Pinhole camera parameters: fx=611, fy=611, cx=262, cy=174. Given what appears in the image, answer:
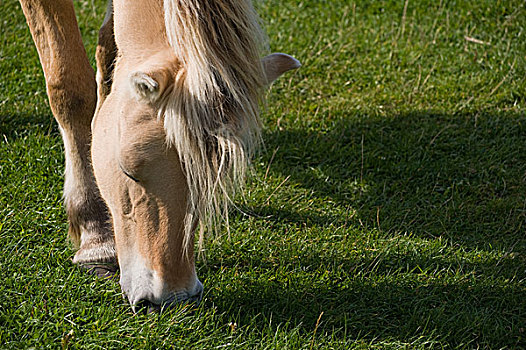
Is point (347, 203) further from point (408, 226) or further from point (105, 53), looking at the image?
point (105, 53)

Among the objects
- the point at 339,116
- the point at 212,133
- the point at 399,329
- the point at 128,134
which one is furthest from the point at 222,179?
the point at 339,116

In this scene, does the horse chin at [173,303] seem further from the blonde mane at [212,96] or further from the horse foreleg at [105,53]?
the horse foreleg at [105,53]

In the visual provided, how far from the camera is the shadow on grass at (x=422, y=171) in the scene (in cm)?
427

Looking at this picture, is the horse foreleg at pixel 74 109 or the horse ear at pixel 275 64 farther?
the horse foreleg at pixel 74 109

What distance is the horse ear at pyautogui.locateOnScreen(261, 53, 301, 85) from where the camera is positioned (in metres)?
2.82

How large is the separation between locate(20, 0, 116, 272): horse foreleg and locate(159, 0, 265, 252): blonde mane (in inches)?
44.3

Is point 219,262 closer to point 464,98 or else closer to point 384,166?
point 384,166

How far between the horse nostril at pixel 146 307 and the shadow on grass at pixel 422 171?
1.45 m

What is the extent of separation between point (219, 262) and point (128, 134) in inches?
52.5

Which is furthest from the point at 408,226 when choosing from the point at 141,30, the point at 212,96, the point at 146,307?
the point at 141,30

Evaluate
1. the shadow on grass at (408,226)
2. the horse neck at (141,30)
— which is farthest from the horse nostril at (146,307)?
the horse neck at (141,30)

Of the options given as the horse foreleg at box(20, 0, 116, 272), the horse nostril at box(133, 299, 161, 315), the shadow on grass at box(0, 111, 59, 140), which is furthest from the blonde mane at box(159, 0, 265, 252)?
the shadow on grass at box(0, 111, 59, 140)

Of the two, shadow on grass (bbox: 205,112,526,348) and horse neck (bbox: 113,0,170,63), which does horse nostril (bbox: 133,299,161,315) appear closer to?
shadow on grass (bbox: 205,112,526,348)

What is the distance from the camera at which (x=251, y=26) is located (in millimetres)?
2637
